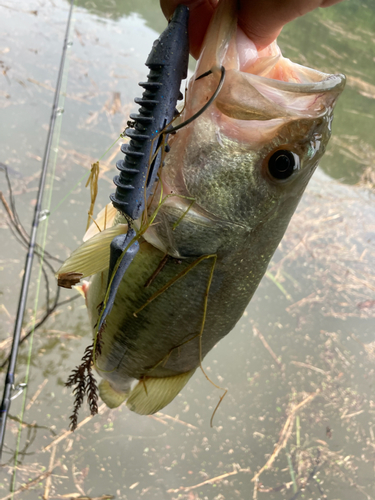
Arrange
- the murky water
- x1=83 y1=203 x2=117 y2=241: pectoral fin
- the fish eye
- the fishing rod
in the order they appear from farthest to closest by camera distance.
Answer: the murky water
the fishing rod
x1=83 y1=203 x2=117 y2=241: pectoral fin
the fish eye

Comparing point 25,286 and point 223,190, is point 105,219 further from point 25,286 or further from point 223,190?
point 25,286

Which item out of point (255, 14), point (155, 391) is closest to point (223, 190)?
point (255, 14)

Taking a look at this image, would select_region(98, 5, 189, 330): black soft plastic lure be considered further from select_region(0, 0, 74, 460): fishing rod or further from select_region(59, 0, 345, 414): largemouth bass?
select_region(0, 0, 74, 460): fishing rod

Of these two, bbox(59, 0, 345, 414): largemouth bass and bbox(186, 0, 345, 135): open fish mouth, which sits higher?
bbox(186, 0, 345, 135): open fish mouth

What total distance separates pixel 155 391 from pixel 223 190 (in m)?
0.63

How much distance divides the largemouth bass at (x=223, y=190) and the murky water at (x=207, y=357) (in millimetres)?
1050

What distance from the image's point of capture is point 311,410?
6.29 feet

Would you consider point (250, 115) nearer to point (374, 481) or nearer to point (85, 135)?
point (374, 481)

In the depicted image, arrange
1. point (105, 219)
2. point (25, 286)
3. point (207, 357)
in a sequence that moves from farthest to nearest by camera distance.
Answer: point (207, 357) → point (25, 286) → point (105, 219)

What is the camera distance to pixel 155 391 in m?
1.05

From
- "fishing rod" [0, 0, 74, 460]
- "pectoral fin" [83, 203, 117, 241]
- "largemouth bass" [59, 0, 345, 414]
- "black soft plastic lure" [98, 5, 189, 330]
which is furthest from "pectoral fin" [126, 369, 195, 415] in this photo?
"fishing rod" [0, 0, 74, 460]

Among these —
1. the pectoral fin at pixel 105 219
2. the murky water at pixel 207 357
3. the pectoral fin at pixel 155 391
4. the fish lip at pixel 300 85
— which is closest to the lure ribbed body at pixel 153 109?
the fish lip at pixel 300 85

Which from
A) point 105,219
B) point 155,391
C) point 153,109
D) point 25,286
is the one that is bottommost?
point 25,286

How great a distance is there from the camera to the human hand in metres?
0.59
